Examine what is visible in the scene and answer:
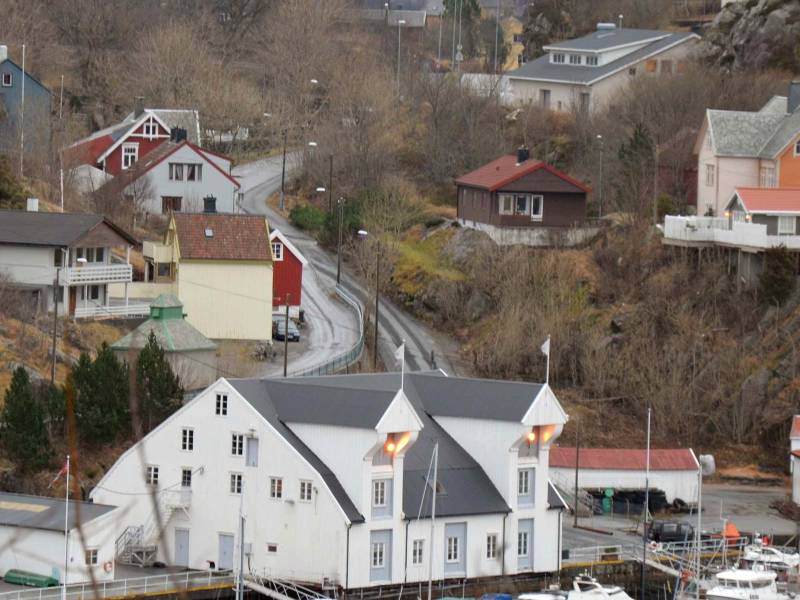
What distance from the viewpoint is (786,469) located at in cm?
5931

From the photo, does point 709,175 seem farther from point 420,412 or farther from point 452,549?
point 452,549

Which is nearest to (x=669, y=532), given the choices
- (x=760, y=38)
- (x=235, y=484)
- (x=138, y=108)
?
(x=235, y=484)

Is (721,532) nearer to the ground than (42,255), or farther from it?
nearer to the ground

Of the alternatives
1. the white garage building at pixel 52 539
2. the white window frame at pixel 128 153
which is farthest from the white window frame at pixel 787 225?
the white garage building at pixel 52 539

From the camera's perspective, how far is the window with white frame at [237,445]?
4538 cm

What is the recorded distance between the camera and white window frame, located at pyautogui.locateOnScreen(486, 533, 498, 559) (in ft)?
150

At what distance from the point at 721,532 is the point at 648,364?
1457 cm

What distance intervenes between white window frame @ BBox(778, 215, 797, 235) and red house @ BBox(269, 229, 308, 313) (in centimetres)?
1572

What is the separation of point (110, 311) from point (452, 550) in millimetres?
21747

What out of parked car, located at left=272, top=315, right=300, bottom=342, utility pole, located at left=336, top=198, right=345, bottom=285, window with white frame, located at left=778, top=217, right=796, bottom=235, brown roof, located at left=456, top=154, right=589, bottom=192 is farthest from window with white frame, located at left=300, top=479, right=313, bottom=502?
brown roof, located at left=456, top=154, right=589, bottom=192

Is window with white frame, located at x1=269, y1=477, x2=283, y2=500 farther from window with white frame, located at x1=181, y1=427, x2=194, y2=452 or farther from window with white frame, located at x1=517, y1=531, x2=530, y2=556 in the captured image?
window with white frame, located at x1=517, y1=531, x2=530, y2=556

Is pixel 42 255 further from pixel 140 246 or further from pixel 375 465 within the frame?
pixel 375 465

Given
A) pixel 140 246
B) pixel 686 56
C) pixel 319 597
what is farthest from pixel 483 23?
pixel 319 597

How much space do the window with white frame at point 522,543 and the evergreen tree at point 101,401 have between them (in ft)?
36.7
